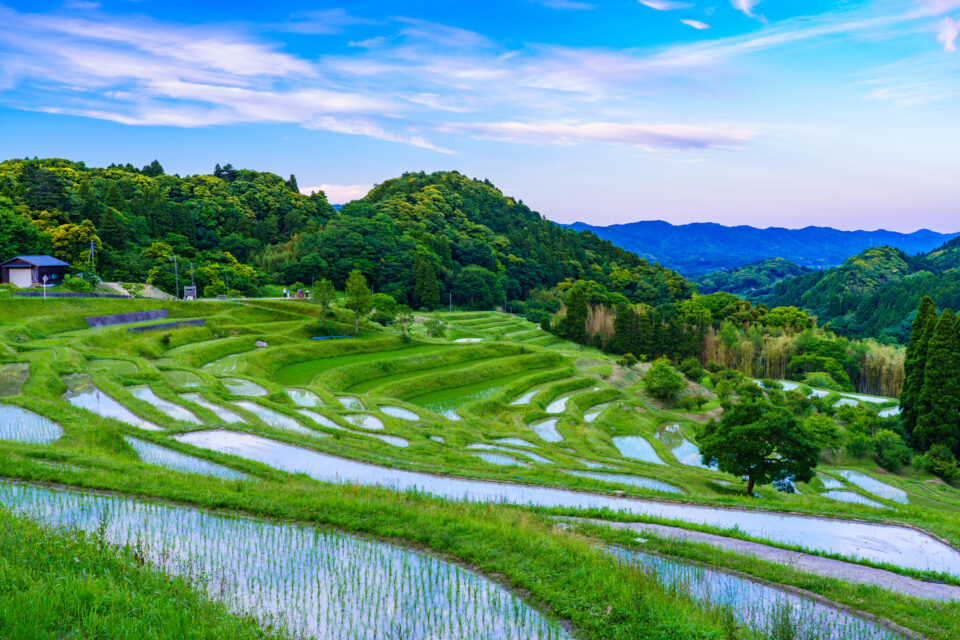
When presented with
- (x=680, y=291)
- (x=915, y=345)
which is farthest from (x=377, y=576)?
(x=680, y=291)

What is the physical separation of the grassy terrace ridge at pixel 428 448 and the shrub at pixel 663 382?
1449 millimetres

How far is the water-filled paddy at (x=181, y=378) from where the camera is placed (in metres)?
29.2

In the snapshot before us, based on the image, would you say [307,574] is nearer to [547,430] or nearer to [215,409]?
[215,409]

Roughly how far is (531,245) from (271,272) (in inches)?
2528

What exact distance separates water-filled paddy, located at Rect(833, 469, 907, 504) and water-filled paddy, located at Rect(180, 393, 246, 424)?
2861 cm

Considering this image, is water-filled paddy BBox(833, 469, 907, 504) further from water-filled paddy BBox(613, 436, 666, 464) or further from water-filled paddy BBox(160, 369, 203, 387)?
water-filled paddy BBox(160, 369, 203, 387)

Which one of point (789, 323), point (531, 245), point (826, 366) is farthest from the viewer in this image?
point (531, 245)

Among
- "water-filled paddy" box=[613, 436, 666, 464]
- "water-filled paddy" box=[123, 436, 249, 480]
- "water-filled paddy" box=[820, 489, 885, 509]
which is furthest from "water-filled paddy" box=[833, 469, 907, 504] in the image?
"water-filled paddy" box=[123, 436, 249, 480]

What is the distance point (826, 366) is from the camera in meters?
66.3

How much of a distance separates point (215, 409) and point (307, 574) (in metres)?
17.6

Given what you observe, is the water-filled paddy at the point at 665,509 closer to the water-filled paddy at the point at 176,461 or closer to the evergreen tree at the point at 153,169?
the water-filled paddy at the point at 176,461

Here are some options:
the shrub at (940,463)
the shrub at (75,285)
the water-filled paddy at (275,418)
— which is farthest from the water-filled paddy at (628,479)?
the shrub at (75,285)

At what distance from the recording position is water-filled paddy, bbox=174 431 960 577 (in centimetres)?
1155

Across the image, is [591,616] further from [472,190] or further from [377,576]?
[472,190]
